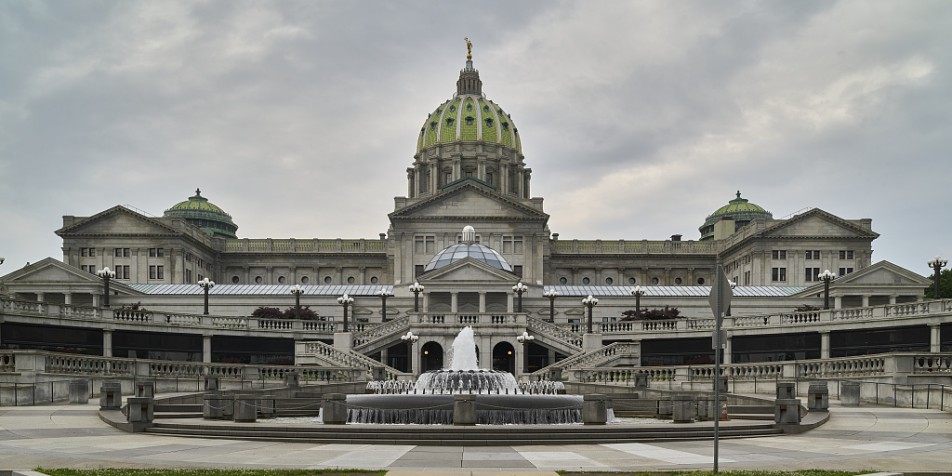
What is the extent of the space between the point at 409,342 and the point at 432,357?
6129 mm

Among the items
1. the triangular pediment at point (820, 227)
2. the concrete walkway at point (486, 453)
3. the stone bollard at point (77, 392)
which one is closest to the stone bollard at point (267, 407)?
the concrete walkway at point (486, 453)

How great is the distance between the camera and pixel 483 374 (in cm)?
4553

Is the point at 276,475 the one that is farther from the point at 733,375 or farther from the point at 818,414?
the point at 733,375

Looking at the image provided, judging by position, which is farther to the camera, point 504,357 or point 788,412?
point 504,357

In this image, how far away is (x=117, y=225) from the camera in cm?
13388

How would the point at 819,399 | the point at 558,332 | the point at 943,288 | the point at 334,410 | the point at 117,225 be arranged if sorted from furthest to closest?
the point at 117,225
the point at 943,288
the point at 558,332
the point at 819,399
the point at 334,410

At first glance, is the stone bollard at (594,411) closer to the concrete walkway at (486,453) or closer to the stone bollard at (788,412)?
the concrete walkway at (486,453)

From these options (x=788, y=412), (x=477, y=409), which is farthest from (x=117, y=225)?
(x=788, y=412)

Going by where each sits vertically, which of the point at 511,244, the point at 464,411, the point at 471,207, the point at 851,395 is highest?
the point at 471,207

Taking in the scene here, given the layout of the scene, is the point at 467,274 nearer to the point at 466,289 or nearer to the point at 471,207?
the point at 466,289

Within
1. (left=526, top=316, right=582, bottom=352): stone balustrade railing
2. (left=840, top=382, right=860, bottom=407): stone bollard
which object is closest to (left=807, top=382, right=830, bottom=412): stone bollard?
(left=840, top=382, right=860, bottom=407): stone bollard

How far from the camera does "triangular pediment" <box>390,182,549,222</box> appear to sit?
128875 mm

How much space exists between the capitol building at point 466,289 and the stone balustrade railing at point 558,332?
141 millimetres

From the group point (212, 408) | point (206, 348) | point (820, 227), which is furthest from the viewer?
point (820, 227)
